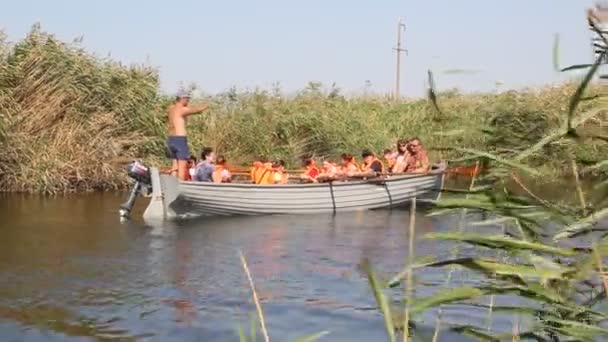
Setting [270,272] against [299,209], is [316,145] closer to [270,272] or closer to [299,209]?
[299,209]

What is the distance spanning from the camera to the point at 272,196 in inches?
674

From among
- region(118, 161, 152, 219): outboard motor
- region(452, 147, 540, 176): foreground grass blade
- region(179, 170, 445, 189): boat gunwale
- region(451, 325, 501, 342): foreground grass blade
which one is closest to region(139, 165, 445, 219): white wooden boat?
region(179, 170, 445, 189): boat gunwale

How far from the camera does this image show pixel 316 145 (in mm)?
25031

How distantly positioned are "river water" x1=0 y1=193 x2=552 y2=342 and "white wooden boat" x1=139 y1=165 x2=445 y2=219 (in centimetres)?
36

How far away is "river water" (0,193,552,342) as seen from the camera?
7926mm

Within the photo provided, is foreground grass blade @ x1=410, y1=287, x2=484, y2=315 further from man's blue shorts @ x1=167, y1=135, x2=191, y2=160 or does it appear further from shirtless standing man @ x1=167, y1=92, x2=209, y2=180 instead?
man's blue shorts @ x1=167, y1=135, x2=191, y2=160

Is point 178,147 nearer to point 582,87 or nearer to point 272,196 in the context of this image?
point 272,196

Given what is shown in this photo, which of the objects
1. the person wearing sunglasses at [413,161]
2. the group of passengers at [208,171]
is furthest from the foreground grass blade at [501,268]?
the person wearing sunglasses at [413,161]

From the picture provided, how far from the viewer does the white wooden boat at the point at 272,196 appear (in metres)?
16.2

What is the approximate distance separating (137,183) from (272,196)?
230 centimetres

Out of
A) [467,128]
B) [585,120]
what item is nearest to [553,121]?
[467,128]

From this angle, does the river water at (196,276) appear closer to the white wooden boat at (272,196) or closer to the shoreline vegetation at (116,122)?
the white wooden boat at (272,196)

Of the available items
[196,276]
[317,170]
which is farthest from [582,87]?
[317,170]

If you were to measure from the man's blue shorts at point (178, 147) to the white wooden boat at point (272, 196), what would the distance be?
0.50 metres
